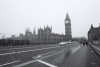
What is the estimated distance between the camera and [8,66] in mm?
6465

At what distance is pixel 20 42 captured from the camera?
37188 millimetres

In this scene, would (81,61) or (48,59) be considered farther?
(48,59)

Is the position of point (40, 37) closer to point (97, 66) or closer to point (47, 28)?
point (47, 28)

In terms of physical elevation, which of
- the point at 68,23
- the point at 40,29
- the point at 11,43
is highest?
the point at 68,23

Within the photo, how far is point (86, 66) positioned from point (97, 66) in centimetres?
79

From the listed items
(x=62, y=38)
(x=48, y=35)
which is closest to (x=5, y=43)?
(x=48, y=35)

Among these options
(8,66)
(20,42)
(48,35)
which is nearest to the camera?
(8,66)

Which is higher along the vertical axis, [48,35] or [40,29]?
[40,29]

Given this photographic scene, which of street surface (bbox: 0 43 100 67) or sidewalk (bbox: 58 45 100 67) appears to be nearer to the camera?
sidewalk (bbox: 58 45 100 67)

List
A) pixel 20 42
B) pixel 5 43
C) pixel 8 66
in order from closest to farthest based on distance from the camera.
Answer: pixel 8 66 < pixel 5 43 < pixel 20 42

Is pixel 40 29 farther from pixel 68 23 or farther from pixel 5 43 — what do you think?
pixel 5 43

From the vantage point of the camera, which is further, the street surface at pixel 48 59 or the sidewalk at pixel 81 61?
the street surface at pixel 48 59

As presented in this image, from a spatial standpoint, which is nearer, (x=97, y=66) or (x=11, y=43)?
(x=97, y=66)

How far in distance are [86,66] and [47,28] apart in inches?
3728
